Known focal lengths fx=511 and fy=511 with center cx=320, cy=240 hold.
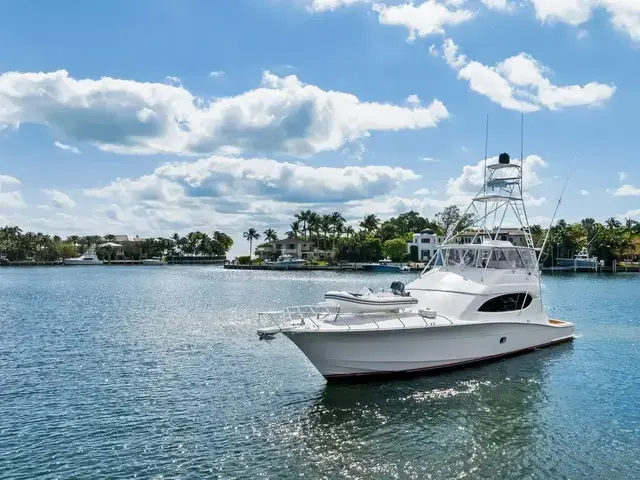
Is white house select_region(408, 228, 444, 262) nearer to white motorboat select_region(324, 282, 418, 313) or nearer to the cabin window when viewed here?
the cabin window

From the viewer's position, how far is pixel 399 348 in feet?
66.4

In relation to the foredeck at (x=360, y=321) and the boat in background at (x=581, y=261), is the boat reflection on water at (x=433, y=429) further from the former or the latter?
the boat in background at (x=581, y=261)

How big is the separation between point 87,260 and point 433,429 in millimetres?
197257

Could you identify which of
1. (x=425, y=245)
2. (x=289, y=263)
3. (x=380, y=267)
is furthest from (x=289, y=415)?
(x=289, y=263)

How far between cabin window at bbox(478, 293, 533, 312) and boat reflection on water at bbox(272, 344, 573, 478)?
10.5ft

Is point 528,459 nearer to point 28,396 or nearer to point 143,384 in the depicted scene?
point 143,384

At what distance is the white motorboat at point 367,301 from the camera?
20.8 metres

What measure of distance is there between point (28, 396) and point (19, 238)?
655 feet

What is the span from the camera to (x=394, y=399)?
717 inches

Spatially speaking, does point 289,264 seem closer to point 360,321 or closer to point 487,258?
point 487,258

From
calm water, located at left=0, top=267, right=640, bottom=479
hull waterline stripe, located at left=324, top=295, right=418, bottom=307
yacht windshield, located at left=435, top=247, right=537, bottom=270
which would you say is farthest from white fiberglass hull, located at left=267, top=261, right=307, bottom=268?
hull waterline stripe, located at left=324, top=295, right=418, bottom=307

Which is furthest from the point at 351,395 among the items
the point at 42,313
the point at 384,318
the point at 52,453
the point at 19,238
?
the point at 19,238

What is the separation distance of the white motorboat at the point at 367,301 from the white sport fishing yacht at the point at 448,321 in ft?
0.26

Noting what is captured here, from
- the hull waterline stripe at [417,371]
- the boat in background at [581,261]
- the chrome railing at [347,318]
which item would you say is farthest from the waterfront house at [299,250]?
the chrome railing at [347,318]
